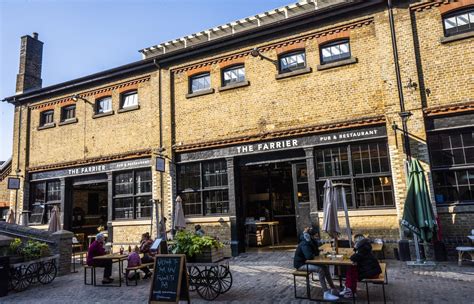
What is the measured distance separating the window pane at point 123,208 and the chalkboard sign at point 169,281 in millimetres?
8835

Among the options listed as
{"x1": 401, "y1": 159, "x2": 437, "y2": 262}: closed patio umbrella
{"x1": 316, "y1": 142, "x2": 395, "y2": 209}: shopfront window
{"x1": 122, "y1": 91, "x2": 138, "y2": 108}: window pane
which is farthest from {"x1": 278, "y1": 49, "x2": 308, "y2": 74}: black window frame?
{"x1": 122, "y1": 91, "x2": 138, "y2": 108}: window pane

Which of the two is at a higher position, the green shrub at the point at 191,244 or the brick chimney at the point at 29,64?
the brick chimney at the point at 29,64

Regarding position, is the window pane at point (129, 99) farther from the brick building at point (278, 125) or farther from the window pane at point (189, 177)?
the window pane at point (189, 177)

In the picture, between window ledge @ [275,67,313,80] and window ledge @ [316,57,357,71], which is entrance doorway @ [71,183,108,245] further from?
window ledge @ [316,57,357,71]

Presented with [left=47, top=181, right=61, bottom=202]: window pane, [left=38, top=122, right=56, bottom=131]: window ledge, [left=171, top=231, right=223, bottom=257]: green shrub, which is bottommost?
[left=171, top=231, right=223, bottom=257]: green shrub

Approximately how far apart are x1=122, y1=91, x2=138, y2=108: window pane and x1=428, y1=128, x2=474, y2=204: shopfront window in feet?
38.8

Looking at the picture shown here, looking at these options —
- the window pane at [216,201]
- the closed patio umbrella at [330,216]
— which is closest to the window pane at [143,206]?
the window pane at [216,201]

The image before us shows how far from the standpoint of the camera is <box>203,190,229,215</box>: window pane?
1344 cm

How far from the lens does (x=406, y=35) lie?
439 inches

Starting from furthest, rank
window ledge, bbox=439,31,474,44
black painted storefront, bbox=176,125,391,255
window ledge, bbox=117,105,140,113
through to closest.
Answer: window ledge, bbox=117,105,140,113 < black painted storefront, bbox=176,125,391,255 < window ledge, bbox=439,31,474,44

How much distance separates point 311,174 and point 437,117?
420cm

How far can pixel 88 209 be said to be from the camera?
2033cm

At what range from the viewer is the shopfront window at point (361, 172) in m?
11.2

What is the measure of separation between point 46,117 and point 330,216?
1606cm
